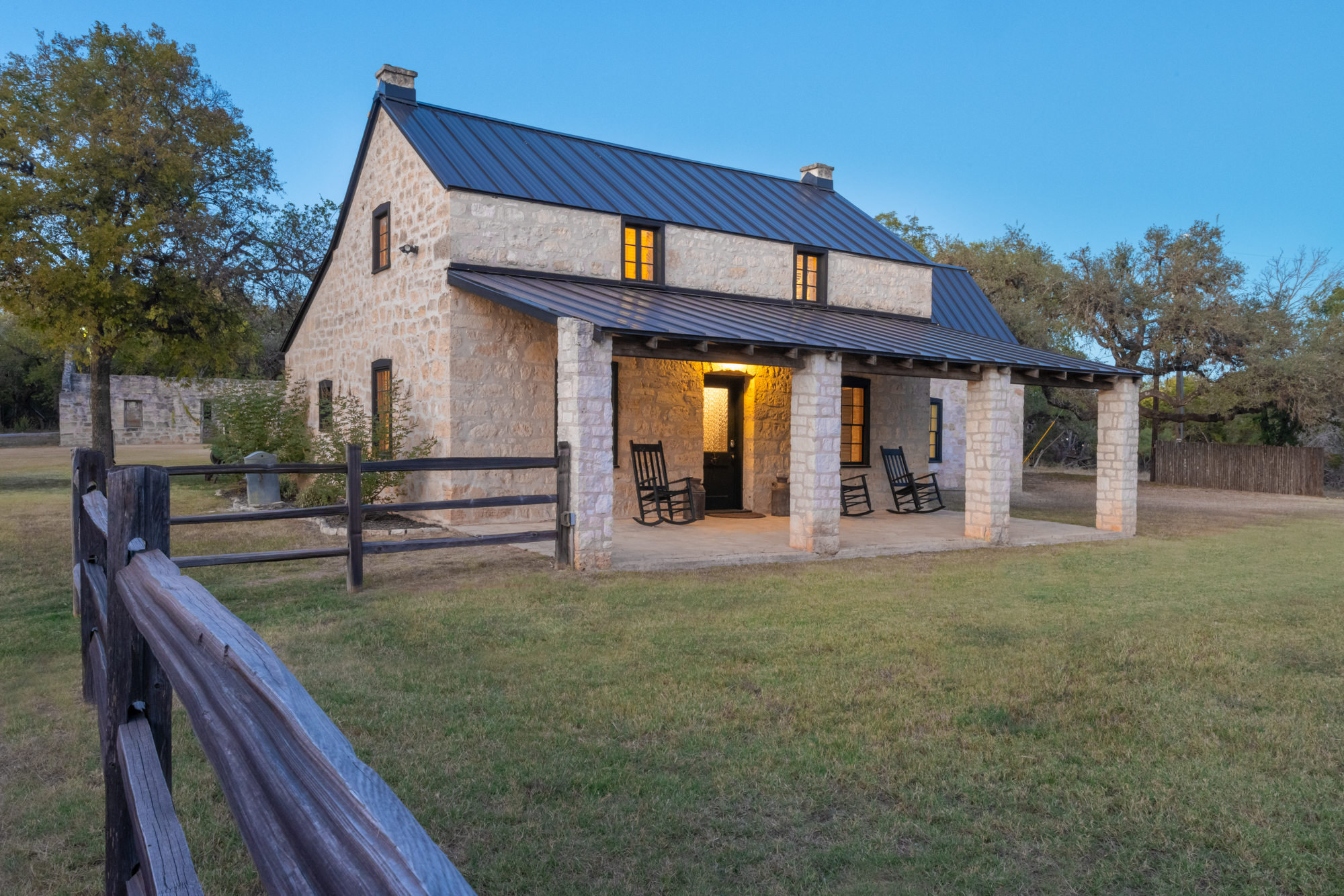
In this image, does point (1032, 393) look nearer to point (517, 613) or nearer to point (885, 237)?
point (885, 237)

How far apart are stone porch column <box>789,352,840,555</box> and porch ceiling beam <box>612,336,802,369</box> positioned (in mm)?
259

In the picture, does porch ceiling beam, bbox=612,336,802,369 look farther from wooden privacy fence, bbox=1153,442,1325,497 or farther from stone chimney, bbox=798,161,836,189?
wooden privacy fence, bbox=1153,442,1325,497

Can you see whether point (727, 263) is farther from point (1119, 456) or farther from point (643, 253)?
point (1119, 456)

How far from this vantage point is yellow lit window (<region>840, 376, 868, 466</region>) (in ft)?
47.5

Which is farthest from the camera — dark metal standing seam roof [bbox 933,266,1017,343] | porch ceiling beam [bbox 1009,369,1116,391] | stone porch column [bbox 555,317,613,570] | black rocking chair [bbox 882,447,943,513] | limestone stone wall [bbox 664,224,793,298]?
dark metal standing seam roof [bbox 933,266,1017,343]

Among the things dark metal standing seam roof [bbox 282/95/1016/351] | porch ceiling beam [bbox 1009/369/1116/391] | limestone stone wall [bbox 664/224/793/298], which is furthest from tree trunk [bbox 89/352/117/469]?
porch ceiling beam [bbox 1009/369/1116/391]

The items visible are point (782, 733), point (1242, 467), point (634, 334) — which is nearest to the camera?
point (782, 733)

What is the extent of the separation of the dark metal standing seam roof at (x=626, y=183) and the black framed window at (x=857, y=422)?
222 centimetres

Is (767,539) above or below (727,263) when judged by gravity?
below

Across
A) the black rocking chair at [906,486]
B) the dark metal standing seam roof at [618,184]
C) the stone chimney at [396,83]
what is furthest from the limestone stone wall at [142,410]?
the black rocking chair at [906,486]

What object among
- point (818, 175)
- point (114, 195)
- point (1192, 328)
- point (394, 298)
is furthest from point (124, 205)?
point (1192, 328)

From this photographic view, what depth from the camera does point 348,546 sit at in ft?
23.0

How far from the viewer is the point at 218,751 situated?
4.38ft

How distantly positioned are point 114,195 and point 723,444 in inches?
452
